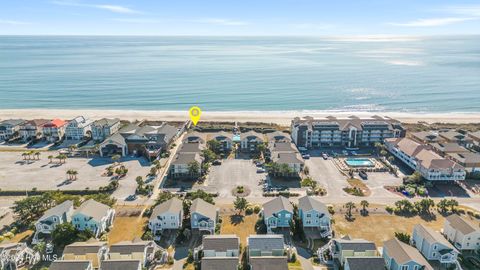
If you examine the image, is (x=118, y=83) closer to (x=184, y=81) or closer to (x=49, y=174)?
(x=184, y=81)

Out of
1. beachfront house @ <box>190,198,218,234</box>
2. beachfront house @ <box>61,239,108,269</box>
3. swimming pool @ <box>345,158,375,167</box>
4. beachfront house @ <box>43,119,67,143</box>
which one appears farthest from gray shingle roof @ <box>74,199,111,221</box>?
swimming pool @ <box>345,158,375,167</box>

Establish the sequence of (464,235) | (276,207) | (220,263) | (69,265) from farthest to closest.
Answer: (276,207) < (464,235) < (220,263) < (69,265)

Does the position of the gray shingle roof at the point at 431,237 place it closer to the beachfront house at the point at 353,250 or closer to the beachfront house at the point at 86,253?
the beachfront house at the point at 353,250

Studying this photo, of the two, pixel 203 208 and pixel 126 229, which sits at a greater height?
pixel 203 208

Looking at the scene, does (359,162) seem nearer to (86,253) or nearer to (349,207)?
(349,207)

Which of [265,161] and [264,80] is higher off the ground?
[264,80]

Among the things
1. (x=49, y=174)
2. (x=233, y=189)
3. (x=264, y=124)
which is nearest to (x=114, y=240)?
(x=233, y=189)

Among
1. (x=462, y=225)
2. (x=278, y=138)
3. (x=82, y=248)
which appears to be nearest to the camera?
(x=82, y=248)

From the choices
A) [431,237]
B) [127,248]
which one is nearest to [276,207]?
[431,237]
